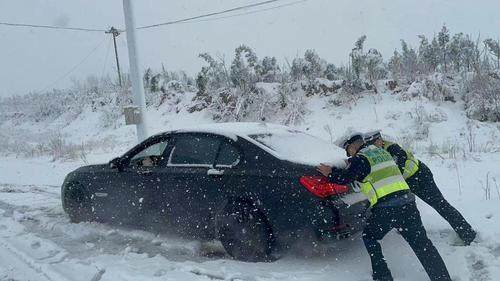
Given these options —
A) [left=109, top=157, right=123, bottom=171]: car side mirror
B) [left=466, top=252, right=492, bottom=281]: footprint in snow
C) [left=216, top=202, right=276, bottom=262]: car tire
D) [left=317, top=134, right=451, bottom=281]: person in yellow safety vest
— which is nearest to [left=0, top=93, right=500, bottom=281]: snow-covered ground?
[left=466, top=252, right=492, bottom=281]: footprint in snow

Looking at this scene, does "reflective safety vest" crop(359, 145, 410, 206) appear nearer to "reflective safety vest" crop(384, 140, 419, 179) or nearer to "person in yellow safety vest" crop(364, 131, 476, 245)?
"person in yellow safety vest" crop(364, 131, 476, 245)

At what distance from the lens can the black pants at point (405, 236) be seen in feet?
13.5

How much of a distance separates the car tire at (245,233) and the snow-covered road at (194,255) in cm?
12

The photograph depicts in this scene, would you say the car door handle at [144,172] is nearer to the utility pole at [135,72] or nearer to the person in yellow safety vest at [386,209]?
the person in yellow safety vest at [386,209]

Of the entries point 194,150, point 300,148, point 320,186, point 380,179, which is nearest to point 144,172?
point 194,150

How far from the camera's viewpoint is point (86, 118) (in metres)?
29.6

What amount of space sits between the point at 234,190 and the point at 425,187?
2.04m

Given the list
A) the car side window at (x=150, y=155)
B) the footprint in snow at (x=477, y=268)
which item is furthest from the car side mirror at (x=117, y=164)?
the footprint in snow at (x=477, y=268)

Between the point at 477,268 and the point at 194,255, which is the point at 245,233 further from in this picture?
the point at 477,268

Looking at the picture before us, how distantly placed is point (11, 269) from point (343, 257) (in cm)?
343

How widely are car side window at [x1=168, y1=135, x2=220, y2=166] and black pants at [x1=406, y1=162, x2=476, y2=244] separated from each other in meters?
2.19

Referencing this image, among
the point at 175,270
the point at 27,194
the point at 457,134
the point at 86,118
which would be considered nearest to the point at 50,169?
the point at 27,194

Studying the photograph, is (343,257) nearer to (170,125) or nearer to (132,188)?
(132,188)

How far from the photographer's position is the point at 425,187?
525 cm
